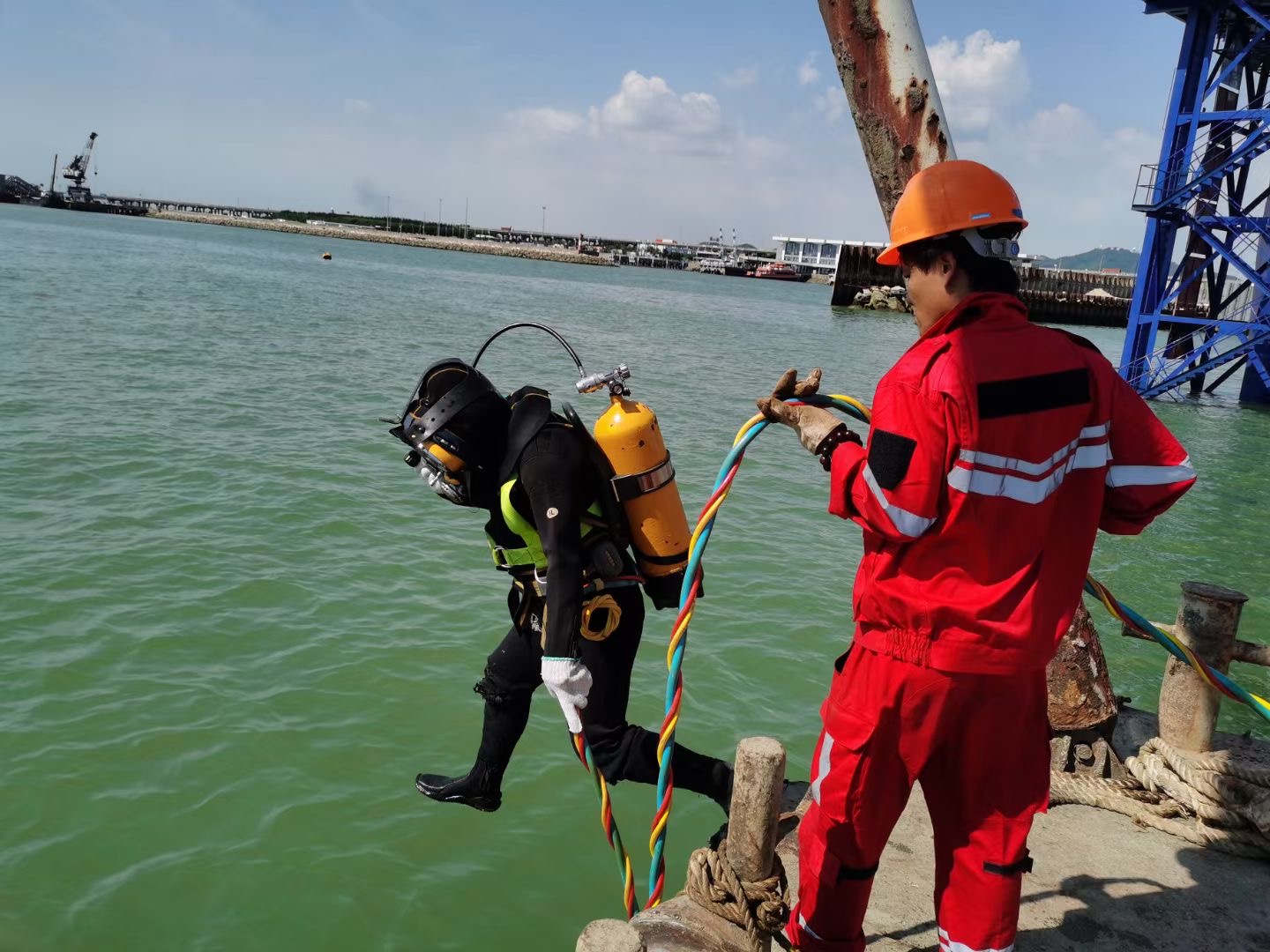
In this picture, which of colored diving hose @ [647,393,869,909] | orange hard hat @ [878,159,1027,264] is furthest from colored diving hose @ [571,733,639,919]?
orange hard hat @ [878,159,1027,264]

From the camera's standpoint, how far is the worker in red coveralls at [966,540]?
2.24 meters

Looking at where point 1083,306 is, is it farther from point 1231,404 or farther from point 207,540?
point 207,540

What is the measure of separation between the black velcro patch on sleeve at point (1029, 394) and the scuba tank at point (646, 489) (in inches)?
59.3

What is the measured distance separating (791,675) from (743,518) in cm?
412

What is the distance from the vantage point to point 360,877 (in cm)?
447

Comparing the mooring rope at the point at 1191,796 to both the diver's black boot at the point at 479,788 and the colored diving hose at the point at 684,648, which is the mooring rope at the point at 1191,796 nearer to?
the colored diving hose at the point at 684,648

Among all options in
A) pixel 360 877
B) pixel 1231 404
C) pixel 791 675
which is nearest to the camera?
pixel 360 877

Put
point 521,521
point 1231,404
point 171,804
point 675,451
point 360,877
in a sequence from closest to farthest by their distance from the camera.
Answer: point 521,521, point 360,877, point 171,804, point 675,451, point 1231,404

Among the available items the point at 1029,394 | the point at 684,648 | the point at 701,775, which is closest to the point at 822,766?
Answer: the point at 684,648

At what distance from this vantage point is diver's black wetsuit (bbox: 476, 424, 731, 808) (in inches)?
131

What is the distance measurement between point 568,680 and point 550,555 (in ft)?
1.50

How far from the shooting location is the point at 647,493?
3619mm

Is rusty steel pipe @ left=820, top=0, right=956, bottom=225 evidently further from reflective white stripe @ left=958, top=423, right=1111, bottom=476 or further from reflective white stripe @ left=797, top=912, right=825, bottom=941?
reflective white stripe @ left=797, top=912, right=825, bottom=941

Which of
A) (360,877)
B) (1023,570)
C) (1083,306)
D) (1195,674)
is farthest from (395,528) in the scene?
(1083,306)
